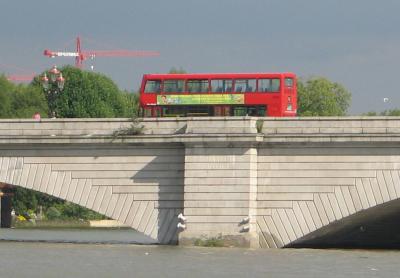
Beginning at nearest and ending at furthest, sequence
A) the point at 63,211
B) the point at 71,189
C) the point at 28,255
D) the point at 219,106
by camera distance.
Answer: the point at 28,255
the point at 71,189
the point at 219,106
the point at 63,211

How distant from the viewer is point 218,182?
54.8m

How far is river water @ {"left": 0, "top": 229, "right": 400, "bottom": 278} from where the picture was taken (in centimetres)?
4691

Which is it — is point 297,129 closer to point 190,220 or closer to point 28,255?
point 190,220

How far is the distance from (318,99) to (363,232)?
55.1 meters

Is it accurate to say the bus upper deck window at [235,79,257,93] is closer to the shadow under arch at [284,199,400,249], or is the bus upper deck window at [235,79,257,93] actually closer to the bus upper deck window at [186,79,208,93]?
the bus upper deck window at [186,79,208,93]

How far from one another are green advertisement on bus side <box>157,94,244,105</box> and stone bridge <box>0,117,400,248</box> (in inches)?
232

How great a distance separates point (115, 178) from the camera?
2233 inches

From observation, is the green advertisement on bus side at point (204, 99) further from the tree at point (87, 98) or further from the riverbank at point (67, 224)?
the tree at point (87, 98)

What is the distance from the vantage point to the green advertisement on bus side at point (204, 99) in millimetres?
61875

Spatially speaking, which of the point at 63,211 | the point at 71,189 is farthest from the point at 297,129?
the point at 63,211

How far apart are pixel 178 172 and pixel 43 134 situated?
5.46 metres

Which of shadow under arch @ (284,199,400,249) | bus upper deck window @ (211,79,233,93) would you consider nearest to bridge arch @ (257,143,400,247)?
shadow under arch @ (284,199,400,249)

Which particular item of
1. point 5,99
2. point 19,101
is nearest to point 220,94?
point 5,99

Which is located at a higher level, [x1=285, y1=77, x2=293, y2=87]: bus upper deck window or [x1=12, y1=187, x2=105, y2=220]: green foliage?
[x1=285, y1=77, x2=293, y2=87]: bus upper deck window
